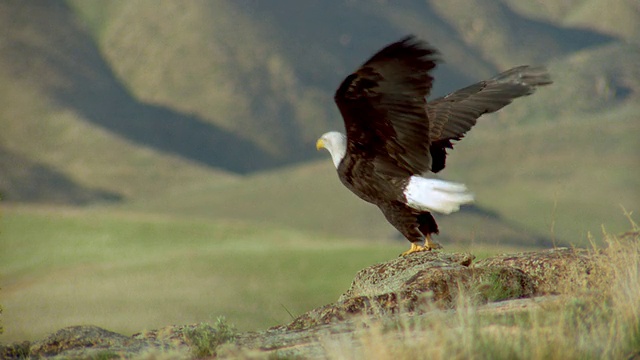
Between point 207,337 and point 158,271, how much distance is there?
2309 inches

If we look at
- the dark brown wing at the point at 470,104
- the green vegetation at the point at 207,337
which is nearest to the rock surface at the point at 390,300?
the green vegetation at the point at 207,337

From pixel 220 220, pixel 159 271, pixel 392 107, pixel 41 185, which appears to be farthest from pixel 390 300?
pixel 41 185

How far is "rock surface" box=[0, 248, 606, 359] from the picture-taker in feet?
29.2

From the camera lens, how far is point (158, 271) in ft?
218

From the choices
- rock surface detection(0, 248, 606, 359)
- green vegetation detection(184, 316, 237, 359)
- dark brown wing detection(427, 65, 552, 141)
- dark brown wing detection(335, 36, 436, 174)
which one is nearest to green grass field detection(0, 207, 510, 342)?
dark brown wing detection(427, 65, 552, 141)

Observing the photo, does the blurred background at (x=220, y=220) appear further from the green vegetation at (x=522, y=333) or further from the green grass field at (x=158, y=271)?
the green vegetation at (x=522, y=333)

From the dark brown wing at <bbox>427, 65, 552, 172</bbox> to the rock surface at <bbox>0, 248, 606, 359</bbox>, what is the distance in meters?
1.62

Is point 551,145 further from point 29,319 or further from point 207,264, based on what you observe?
point 29,319

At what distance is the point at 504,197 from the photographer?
436 feet

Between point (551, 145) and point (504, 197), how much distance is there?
655 inches

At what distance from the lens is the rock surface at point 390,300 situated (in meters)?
8.90

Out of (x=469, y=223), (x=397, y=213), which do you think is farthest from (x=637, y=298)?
(x=469, y=223)

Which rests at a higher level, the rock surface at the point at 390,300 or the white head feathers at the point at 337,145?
the white head feathers at the point at 337,145

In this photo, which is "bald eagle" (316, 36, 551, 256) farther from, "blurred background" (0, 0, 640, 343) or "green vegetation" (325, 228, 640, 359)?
"green vegetation" (325, 228, 640, 359)
